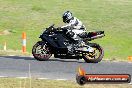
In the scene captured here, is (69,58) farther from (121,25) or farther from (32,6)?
(32,6)

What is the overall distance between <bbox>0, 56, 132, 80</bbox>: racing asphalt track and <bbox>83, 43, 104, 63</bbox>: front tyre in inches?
8.2

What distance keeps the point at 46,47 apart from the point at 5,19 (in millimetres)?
20673

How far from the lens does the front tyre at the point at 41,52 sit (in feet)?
61.4

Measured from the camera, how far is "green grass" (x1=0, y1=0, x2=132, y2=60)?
3372 cm

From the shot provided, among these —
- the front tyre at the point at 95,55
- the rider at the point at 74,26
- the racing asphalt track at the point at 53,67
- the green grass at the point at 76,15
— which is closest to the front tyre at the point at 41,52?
the racing asphalt track at the point at 53,67

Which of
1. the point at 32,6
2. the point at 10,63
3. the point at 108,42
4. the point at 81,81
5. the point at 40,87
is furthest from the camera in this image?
the point at 32,6

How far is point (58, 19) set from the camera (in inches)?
1542

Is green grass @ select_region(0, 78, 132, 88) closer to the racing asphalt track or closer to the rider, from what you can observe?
the racing asphalt track

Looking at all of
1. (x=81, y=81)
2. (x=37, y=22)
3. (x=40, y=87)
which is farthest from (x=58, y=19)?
(x=81, y=81)

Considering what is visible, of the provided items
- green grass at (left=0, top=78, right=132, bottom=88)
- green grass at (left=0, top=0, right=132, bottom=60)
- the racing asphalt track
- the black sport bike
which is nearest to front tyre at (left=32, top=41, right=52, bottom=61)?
the black sport bike

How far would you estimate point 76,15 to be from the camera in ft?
133

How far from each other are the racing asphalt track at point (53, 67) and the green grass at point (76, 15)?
12.2m

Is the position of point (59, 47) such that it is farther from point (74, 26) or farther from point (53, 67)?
point (53, 67)

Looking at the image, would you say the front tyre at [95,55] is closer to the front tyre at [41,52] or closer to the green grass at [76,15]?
the front tyre at [41,52]
